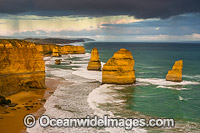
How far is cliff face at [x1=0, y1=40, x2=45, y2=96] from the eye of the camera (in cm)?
3192

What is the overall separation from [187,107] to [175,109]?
6.52 feet

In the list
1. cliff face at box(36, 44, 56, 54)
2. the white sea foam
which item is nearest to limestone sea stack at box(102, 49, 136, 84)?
the white sea foam

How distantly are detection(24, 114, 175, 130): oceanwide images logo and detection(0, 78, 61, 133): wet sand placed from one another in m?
0.93

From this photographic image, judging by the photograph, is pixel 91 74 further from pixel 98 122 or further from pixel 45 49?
pixel 45 49

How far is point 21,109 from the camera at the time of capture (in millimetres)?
25688

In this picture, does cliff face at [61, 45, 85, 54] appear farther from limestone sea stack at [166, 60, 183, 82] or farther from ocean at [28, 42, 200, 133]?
limestone sea stack at [166, 60, 183, 82]

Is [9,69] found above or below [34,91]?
above

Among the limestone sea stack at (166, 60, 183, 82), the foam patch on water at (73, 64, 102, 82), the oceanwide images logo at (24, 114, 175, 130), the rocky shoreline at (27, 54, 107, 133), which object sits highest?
the limestone sea stack at (166, 60, 183, 82)

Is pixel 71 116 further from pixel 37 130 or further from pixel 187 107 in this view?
pixel 187 107

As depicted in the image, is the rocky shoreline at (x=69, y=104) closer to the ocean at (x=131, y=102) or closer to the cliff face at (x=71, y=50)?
the ocean at (x=131, y=102)

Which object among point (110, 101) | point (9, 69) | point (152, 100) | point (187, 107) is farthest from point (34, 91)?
point (187, 107)

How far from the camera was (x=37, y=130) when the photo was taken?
20125mm

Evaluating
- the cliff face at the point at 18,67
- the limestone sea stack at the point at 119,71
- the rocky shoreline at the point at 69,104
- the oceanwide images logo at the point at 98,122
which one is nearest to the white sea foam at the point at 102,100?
the rocky shoreline at the point at 69,104

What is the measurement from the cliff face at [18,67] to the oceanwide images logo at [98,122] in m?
11.0
